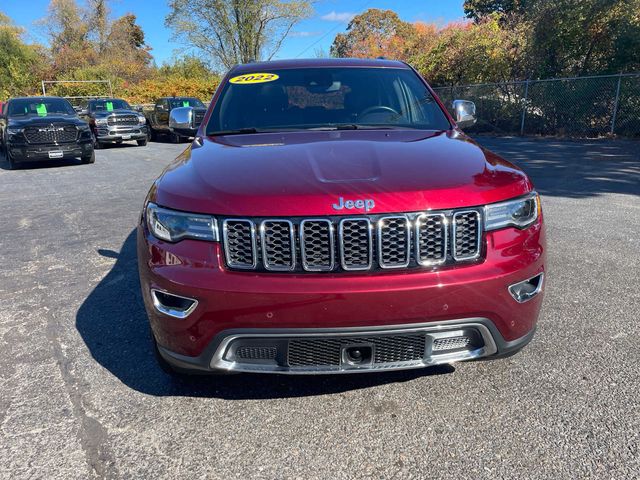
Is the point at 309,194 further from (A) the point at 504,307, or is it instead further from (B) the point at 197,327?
(A) the point at 504,307

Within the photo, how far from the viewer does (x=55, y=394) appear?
2.57 m

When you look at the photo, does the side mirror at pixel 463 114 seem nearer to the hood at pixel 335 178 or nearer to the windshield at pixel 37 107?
the hood at pixel 335 178

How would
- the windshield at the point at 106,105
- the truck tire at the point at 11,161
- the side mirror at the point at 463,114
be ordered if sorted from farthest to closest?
the windshield at the point at 106,105 → the truck tire at the point at 11,161 → the side mirror at the point at 463,114

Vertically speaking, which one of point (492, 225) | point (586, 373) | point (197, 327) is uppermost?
point (492, 225)

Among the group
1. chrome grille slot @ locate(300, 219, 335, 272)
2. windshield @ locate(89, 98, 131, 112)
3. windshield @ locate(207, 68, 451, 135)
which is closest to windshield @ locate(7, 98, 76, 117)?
windshield @ locate(89, 98, 131, 112)

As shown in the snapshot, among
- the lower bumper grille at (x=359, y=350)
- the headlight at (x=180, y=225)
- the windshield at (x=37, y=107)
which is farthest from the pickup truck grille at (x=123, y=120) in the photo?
the lower bumper grille at (x=359, y=350)

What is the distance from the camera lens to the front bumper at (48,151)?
38.2 feet

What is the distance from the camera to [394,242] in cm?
211

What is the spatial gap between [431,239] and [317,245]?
1.62 feet

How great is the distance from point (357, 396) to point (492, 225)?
107 cm

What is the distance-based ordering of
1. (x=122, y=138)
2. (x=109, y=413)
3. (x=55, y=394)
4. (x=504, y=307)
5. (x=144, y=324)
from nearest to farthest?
1. (x=504, y=307)
2. (x=109, y=413)
3. (x=55, y=394)
4. (x=144, y=324)
5. (x=122, y=138)

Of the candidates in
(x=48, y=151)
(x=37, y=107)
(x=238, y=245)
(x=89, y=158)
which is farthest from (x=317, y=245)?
(x=37, y=107)

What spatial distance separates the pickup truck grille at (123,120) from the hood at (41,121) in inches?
166

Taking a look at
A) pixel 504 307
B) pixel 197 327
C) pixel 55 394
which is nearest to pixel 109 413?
pixel 55 394
